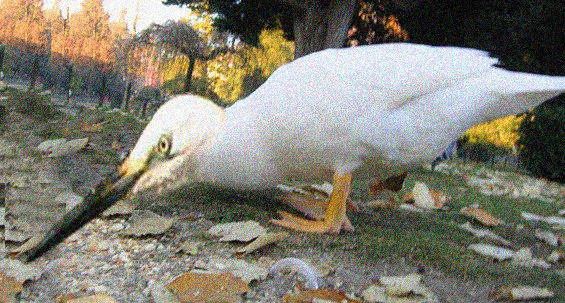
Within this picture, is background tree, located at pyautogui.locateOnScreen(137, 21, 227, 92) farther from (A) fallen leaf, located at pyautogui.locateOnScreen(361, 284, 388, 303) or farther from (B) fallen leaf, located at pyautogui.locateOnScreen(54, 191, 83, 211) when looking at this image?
(A) fallen leaf, located at pyautogui.locateOnScreen(361, 284, 388, 303)

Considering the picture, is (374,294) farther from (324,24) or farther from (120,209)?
(324,24)

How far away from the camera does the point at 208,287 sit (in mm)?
1215

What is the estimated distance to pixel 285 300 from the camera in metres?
1.24

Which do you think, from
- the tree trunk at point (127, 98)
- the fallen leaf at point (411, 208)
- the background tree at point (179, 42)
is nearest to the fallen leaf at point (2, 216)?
the tree trunk at point (127, 98)

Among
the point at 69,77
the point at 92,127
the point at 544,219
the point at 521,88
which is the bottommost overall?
the point at 544,219

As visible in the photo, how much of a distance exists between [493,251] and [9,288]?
1583 mm

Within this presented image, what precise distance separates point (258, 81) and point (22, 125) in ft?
10.3

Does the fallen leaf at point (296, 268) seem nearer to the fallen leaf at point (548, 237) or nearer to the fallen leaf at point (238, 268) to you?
the fallen leaf at point (238, 268)

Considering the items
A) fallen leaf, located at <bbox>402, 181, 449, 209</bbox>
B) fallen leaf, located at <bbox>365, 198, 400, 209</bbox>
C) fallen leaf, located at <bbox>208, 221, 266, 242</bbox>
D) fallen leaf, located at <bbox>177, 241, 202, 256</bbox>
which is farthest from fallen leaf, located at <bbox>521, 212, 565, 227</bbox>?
fallen leaf, located at <bbox>177, 241, 202, 256</bbox>

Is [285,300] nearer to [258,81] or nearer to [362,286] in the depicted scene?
[362,286]

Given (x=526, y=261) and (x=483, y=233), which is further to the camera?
(x=483, y=233)

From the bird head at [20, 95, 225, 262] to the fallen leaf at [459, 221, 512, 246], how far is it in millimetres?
1250

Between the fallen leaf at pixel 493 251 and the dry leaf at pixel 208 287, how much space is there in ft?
3.43

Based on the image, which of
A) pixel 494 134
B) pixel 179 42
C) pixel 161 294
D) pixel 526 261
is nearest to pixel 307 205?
pixel 526 261
